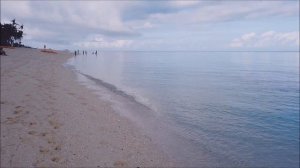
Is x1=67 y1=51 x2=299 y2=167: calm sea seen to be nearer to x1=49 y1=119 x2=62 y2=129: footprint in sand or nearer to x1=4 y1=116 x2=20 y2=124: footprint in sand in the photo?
x1=49 y1=119 x2=62 y2=129: footprint in sand

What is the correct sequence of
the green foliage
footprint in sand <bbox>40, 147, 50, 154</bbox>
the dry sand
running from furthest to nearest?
the green foliage, footprint in sand <bbox>40, 147, 50, 154</bbox>, the dry sand

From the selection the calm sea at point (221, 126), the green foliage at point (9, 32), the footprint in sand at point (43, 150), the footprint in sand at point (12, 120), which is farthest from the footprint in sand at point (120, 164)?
the green foliage at point (9, 32)

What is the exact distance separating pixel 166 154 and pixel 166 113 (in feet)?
26.2

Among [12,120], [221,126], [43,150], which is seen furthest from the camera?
[221,126]

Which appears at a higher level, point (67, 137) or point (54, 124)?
point (54, 124)

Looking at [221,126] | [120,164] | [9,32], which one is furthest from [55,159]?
[9,32]

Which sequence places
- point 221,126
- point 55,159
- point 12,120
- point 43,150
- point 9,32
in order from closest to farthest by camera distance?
point 55,159 < point 43,150 < point 12,120 < point 221,126 < point 9,32

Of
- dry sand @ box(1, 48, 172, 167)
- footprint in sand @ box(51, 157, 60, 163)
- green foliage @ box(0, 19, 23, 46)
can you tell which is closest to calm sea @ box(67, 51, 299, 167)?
dry sand @ box(1, 48, 172, 167)

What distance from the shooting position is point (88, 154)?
34.1ft

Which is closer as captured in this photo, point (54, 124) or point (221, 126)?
point (54, 124)

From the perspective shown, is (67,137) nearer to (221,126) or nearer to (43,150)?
(43,150)

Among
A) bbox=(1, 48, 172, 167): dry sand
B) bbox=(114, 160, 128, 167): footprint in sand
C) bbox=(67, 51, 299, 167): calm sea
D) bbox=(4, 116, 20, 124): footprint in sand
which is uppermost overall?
bbox=(4, 116, 20, 124): footprint in sand

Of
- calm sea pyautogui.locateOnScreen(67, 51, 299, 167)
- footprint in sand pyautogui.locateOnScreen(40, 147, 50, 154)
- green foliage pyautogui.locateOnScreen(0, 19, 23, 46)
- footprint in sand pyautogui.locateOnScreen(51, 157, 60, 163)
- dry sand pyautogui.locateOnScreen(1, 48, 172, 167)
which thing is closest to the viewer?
footprint in sand pyautogui.locateOnScreen(51, 157, 60, 163)

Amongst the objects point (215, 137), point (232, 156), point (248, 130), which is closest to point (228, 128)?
point (248, 130)
